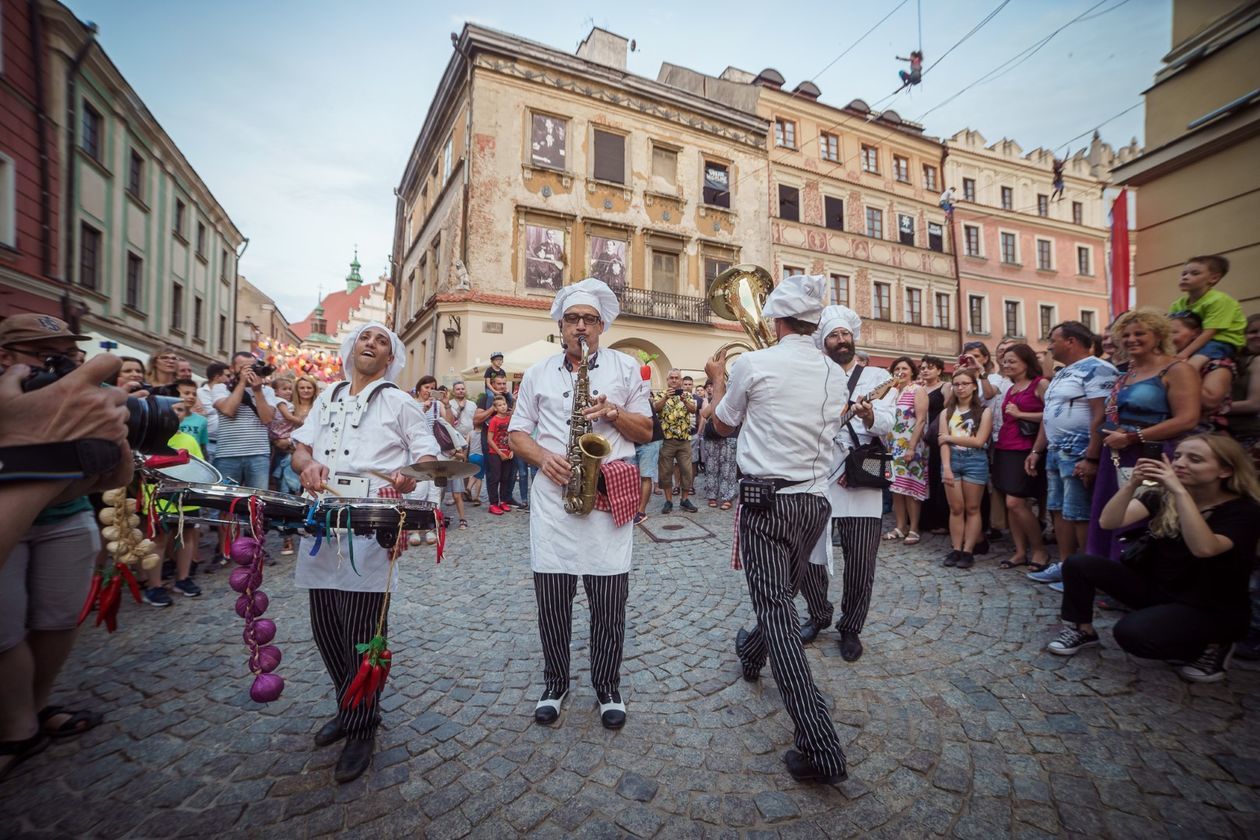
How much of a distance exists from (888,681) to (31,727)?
14.1 ft

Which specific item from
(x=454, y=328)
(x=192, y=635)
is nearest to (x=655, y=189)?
(x=454, y=328)

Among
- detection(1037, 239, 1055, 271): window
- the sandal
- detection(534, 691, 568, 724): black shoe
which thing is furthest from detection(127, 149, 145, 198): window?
detection(1037, 239, 1055, 271): window

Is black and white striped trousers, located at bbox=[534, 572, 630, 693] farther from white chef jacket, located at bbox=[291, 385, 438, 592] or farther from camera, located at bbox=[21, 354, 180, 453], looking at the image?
camera, located at bbox=[21, 354, 180, 453]

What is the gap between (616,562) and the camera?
257cm

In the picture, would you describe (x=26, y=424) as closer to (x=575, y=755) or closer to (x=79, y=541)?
(x=79, y=541)

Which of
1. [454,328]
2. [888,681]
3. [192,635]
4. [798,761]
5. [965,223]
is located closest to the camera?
[798,761]

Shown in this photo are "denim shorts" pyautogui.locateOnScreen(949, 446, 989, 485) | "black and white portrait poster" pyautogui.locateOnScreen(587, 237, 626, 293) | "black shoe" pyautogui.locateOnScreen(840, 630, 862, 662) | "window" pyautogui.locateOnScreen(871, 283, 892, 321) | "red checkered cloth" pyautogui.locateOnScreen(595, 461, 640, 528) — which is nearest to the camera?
"red checkered cloth" pyautogui.locateOnScreen(595, 461, 640, 528)

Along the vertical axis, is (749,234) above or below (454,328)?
above

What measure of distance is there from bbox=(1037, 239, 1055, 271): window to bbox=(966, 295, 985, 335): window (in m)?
4.10

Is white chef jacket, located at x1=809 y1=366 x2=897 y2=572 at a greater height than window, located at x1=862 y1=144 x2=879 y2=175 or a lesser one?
lesser

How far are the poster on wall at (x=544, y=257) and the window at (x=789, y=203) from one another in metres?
9.16

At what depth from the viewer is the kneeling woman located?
9.01 feet

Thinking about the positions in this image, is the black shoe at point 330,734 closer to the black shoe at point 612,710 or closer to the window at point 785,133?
the black shoe at point 612,710

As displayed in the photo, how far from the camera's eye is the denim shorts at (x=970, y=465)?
505cm
